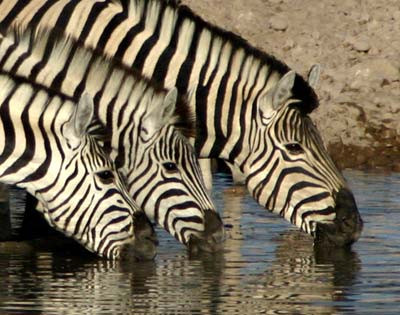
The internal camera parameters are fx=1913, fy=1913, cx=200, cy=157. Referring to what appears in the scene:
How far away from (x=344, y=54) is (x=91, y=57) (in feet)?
34.0

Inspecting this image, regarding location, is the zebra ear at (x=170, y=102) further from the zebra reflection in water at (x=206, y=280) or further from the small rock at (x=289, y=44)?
the small rock at (x=289, y=44)

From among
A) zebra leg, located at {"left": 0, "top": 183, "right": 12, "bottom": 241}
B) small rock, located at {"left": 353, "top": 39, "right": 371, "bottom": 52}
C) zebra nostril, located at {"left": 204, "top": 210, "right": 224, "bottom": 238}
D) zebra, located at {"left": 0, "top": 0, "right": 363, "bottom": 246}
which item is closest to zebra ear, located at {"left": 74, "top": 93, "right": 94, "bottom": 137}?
zebra nostril, located at {"left": 204, "top": 210, "right": 224, "bottom": 238}

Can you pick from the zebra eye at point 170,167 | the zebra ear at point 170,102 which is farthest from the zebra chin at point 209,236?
the zebra ear at point 170,102

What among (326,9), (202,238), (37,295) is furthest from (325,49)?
(37,295)

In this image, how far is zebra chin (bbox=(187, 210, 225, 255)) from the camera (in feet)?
50.6

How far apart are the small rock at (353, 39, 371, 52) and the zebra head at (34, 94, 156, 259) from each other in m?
11.3

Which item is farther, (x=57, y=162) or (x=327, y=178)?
(x=327, y=178)

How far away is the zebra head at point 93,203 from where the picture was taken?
14.6 meters

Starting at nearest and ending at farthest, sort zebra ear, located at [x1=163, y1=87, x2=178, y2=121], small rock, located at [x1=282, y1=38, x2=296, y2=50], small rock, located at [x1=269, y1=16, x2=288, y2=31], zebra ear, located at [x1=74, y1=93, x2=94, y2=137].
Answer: zebra ear, located at [x1=74, y1=93, x2=94, y2=137], zebra ear, located at [x1=163, y1=87, x2=178, y2=121], small rock, located at [x1=282, y1=38, x2=296, y2=50], small rock, located at [x1=269, y1=16, x2=288, y2=31]

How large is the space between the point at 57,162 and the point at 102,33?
2.52 meters

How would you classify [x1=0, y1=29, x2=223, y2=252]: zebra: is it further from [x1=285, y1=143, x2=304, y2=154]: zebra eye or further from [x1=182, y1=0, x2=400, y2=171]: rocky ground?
[x1=182, y1=0, x2=400, y2=171]: rocky ground

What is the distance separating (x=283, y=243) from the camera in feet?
54.7

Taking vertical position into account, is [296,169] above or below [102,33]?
below

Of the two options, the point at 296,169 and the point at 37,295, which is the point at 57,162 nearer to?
the point at 37,295
